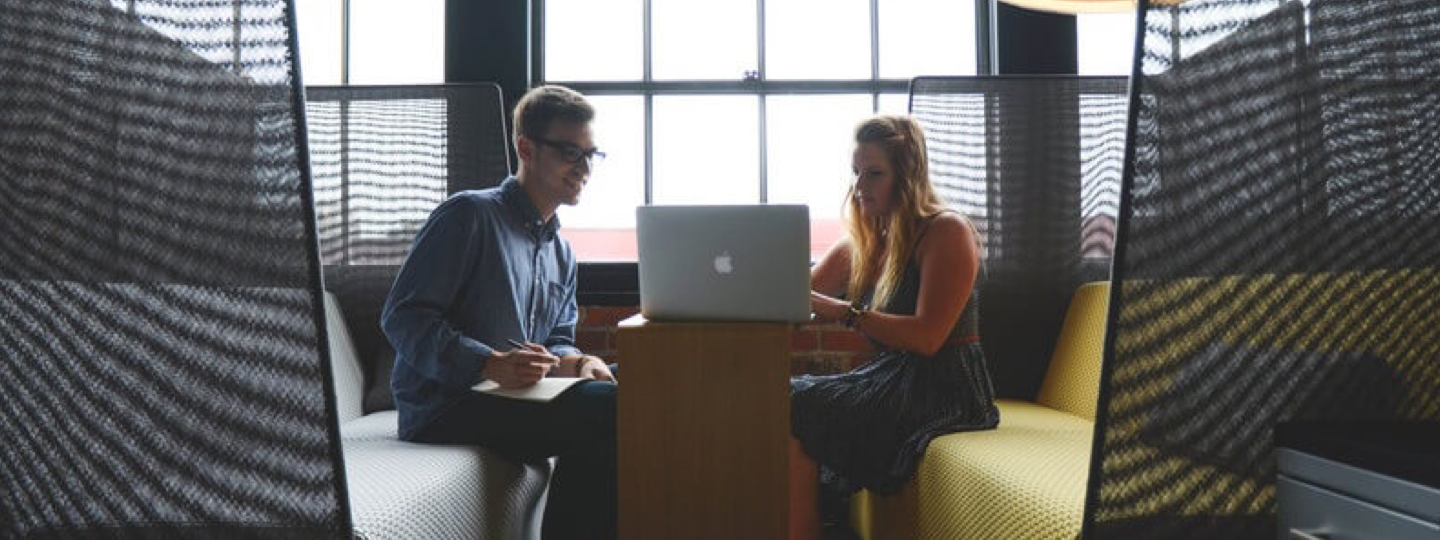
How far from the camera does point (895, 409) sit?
7.18 feet

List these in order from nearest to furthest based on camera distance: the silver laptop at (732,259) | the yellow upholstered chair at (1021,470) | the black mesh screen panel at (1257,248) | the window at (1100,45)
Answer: the black mesh screen panel at (1257,248) → the yellow upholstered chair at (1021,470) → the silver laptop at (732,259) → the window at (1100,45)

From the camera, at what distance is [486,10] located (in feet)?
10.1

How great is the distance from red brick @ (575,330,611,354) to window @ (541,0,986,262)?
10.1 inches

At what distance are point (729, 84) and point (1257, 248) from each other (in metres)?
2.40

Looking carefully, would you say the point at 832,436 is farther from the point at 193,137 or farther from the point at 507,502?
the point at 193,137

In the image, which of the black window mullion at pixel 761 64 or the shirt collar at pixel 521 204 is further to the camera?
the black window mullion at pixel 761 64

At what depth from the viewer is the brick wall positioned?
3.02 m

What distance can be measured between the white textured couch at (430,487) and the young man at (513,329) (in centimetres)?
7

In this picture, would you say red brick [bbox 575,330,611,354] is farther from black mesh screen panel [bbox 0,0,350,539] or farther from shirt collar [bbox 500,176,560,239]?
black mesh screen panel [bbox 0,0,350,539]

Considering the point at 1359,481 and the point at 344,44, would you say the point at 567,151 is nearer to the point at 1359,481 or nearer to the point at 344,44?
the point at 344,44

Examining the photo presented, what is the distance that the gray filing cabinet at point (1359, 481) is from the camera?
0.88m

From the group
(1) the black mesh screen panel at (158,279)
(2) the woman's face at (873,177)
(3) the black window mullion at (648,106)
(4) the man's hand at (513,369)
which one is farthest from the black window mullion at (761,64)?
(1) the black mesh screen panel at (158,279)

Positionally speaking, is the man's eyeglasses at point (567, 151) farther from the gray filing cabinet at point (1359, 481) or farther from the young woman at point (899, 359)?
the gray filing cabinet at point (1359, 481)

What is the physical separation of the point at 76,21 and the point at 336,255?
1853 millimetres
